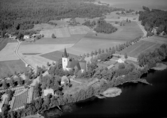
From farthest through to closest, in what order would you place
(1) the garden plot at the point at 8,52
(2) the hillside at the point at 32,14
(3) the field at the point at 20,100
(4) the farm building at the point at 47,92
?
(2) the hillside at the point at 32,14 → (1) the garden plot at the point at 8,52 → (4) the farm building at the point at 47,92 → (3) the field at the point at 20,100

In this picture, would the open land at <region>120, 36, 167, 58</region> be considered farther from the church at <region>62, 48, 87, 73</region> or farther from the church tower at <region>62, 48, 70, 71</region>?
the church tower at <region>62, 48, 70, 71</region>

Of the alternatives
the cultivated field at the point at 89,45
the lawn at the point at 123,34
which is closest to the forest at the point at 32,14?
the lawn at the point at 123,34

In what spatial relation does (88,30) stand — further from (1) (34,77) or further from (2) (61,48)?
(1) (34,77)

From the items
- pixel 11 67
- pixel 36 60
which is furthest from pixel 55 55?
pixel 11 67

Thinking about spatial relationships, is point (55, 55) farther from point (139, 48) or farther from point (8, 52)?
point (139, 48)

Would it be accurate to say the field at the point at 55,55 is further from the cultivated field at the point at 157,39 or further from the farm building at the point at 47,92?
the cultivated field at the point at 157,39

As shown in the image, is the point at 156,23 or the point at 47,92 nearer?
the point at 47,92

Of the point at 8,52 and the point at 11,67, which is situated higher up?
the point at 8,52
